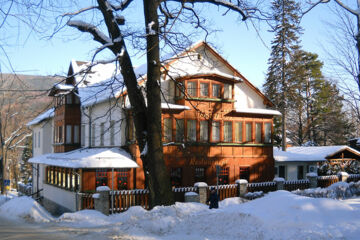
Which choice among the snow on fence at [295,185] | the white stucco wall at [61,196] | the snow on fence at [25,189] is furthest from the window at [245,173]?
the snow on fence at [25,189]

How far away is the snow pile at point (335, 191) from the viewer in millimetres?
23122

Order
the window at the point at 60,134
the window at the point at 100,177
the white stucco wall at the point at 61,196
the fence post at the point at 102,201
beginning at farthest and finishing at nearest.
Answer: the window at the point at 60,134 < the white stucco wall at the point at 61,196 < the window at the point at 100,177 < the fence post at the point at 102,201

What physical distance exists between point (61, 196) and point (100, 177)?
545 centimetres

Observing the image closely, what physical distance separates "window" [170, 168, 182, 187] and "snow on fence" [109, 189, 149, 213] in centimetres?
437

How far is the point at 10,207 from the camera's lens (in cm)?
1955

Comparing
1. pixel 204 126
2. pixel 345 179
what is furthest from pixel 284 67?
pixel 204 126

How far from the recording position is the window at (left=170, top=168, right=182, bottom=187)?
2483 centimetres

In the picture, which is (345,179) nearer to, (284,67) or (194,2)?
(284,67)

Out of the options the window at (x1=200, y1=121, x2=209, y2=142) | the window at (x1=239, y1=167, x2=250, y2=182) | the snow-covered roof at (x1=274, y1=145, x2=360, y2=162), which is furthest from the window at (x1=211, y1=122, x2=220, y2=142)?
the snow-covered roof at (x1=274, y1=145, x2=360, y2=162)

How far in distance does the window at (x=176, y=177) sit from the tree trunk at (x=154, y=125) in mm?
11440

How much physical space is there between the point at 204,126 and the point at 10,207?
40.9ft

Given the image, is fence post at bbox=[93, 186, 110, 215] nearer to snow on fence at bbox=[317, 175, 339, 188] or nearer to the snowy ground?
the snowy ground

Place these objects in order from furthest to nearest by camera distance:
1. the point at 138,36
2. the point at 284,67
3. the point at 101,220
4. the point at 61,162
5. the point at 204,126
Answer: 1. the point at 284,67
2. the point at 204,126
3. the point at 61,162
4. the point at 101,220
5. the point at 138,36

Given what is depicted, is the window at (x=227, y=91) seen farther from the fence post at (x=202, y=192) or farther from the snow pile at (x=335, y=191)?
the snow pile at (x=335, y=191)
